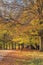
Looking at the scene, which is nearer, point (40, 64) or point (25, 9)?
point (40, 64)

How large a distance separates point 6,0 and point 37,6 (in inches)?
108

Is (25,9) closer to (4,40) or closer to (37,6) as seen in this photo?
(37,6)

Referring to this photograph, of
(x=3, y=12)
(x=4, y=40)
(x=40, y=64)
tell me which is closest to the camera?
(x=40, y=64)

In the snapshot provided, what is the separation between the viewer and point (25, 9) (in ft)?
48.0

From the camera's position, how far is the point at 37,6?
46.6 feet

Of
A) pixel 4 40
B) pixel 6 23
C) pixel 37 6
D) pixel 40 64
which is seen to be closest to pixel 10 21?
pixel 6 23

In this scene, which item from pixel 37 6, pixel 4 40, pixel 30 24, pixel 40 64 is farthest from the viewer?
pixel 4 40

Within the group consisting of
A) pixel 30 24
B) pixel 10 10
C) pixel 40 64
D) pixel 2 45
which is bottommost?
pixel 2 45

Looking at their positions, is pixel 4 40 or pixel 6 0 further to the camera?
pixel 4 40

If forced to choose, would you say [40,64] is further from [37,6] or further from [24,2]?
[24,2]

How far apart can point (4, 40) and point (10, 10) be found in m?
11.9

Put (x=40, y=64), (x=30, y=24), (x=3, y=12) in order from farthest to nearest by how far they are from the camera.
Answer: (x=3, y=12)
(x=30, y=24)
(x=40, y=64)

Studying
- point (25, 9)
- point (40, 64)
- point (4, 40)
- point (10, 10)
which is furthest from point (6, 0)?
point (4, 40)

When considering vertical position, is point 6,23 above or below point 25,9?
below
